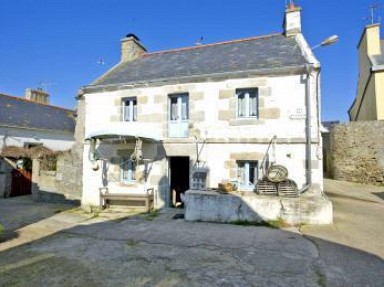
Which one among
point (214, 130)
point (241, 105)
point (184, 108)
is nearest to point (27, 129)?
point (184, 108)

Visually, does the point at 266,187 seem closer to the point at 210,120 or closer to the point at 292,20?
the point at 210,120

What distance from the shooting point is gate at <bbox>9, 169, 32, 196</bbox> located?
1505 centimetres

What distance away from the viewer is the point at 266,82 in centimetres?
892

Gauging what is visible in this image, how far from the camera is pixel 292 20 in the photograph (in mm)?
11016

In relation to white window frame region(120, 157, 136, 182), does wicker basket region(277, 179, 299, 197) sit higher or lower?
lower

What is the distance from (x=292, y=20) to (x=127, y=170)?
9150 mm

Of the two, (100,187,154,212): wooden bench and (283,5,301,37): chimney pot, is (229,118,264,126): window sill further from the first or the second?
(283,5,301,37): chimney pot

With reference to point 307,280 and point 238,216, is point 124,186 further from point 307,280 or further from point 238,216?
point 307,280

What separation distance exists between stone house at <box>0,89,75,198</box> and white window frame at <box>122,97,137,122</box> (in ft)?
28.1

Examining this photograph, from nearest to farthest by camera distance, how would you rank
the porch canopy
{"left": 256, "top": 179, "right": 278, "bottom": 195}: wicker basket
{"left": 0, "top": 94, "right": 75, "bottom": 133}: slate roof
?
{"left": 256, "top": 179, "right": 278, "bottom": 195}: wicker basket < the porch canopy < {"left": 0, "top": 94, "right": 75, "bottom": 133}: slate roof

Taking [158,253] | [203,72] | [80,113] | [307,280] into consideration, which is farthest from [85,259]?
[80,113]

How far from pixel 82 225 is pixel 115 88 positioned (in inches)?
215

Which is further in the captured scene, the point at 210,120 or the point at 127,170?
the point at 127,170

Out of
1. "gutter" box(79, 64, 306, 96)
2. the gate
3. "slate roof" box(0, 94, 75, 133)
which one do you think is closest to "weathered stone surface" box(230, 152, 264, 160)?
"gutter" box(79, 64, 306, 96)
